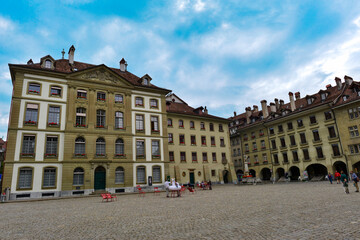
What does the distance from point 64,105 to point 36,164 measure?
8008mm

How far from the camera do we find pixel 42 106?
3042cm

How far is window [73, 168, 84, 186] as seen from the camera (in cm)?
3017

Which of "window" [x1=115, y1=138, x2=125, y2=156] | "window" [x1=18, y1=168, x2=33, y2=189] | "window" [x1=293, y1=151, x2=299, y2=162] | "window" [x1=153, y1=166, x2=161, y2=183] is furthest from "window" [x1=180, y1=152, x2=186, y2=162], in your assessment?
"window" [x1=18, y1=168, x2=33, y2=189]

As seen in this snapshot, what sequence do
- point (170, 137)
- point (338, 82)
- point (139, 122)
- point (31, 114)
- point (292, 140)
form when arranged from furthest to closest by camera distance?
point (292, 140), point (338, 82), point (170, 137), point (139, 122), point (31, 114)

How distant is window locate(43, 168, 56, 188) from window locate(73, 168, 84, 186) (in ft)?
7.58

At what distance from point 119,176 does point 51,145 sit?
937 centimetres

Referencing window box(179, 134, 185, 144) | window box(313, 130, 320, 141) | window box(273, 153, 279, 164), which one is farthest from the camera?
window box(273, 153, 279, 164)

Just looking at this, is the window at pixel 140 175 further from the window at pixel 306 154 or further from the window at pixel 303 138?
the window at pixel 303 138

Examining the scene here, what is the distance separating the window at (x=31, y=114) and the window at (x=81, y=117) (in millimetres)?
4677

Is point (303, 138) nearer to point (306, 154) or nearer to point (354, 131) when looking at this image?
point (306, 154)

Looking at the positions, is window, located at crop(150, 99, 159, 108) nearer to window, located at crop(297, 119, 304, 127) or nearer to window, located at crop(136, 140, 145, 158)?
window, located at crop(136, 140, 145, 158)

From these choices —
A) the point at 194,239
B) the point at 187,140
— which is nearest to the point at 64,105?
the point at 187,140

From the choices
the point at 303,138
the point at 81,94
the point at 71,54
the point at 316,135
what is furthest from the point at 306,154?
the point at 71,54

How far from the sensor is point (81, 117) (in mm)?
32562
